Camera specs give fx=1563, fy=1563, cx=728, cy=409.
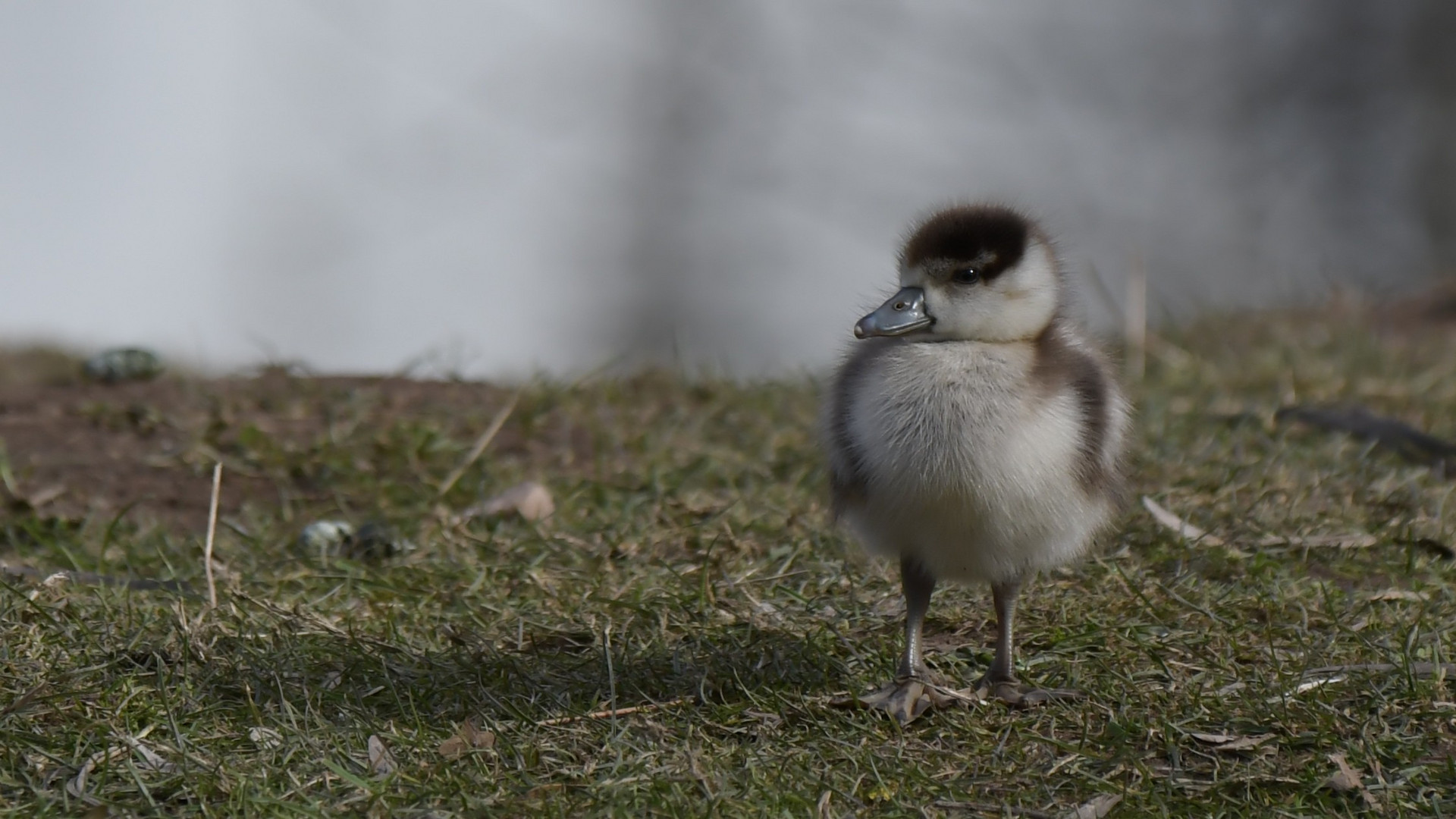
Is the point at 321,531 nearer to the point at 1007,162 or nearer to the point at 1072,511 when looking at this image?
the point at 1072,511

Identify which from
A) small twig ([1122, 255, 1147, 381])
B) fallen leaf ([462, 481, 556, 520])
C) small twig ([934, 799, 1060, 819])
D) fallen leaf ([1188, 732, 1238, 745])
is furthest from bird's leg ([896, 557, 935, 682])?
small twig ([1122, 255, 1147, 381])

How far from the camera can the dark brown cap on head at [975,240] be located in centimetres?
341

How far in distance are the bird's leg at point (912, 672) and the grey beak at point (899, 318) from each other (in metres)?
0.50

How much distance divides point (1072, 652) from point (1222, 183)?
615 inches

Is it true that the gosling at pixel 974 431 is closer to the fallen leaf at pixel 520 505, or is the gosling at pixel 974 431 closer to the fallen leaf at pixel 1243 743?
the fallen leaf at pixel 1243 743

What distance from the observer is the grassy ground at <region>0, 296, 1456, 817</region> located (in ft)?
10.0

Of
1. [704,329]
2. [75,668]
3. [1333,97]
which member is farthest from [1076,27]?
[75,668]

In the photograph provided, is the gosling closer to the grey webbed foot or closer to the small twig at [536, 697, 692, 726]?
the grey webbed foot

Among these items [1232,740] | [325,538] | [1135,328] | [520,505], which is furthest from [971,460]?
[1135,328]

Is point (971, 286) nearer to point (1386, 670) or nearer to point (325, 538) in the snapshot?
point (1386, 670)

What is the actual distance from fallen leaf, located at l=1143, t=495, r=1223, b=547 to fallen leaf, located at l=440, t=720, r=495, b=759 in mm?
2146

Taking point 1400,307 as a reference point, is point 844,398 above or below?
above

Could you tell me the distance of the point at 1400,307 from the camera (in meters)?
8.94

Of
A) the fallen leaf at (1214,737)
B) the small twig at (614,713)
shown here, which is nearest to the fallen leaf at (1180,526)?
the fallen leaf at (1214,737)
